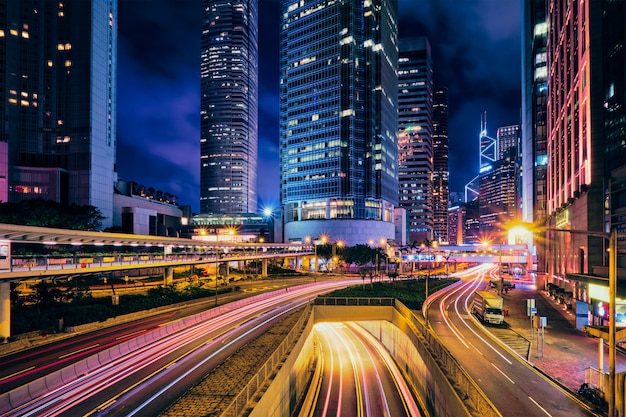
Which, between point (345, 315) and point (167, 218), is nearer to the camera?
point (345, 315)

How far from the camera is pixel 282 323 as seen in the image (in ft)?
117

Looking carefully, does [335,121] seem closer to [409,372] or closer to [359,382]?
[409,372]

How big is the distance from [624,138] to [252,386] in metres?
42.8

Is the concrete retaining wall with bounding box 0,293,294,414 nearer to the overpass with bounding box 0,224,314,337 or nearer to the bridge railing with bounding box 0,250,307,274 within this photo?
the overpass with bounding box 0,224,314,337

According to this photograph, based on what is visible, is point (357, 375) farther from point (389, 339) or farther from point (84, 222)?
point (84, 222)

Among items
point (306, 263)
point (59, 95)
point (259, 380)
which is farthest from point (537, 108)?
point (59, 95)

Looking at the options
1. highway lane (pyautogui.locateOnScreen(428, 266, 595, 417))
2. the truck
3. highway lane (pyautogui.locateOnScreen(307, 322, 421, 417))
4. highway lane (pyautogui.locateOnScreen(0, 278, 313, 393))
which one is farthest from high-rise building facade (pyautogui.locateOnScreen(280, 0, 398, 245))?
highway lane (pyautogui.locateOnScreen(0, 278, 313, 393))

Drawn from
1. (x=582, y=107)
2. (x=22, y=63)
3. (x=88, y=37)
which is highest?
(x=88, y=37)

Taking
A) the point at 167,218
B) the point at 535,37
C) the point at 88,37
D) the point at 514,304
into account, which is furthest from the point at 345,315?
the point at 167,218

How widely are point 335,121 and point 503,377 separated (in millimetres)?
122792

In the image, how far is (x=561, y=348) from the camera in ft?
105

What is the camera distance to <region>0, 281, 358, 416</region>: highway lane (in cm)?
1795

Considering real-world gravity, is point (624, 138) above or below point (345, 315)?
above

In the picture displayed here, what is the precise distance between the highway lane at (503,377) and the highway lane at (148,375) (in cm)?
1774
